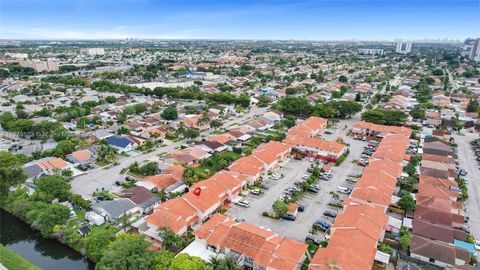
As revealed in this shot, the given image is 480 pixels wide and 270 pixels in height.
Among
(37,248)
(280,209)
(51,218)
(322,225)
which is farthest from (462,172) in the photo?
(37,248)

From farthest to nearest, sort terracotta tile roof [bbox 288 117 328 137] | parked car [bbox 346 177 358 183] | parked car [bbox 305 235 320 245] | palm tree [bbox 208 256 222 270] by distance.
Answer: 1. terracotta tile roof [bbox 288 117 328 137]
2. parked car [bbox 346 177 358 183]
3. parked car [bbox 305 235 320 245]
4. palm tree [bbox 208 256 222 270]

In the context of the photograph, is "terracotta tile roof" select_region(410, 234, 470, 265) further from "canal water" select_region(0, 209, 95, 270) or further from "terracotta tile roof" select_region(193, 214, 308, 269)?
"canal water" select_region(0, 209, 95, 270)

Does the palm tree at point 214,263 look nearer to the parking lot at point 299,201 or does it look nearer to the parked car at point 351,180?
the parking lot at point 299,201

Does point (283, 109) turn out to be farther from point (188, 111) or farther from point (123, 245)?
point (123, 245)

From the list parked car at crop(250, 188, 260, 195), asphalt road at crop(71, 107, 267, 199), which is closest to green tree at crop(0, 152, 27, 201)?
asphalt road at crop(71, 107, 267, 199)

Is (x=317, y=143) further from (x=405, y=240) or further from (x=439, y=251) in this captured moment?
(x=439, y=251)

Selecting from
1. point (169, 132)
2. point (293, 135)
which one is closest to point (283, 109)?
point (293, 135)
